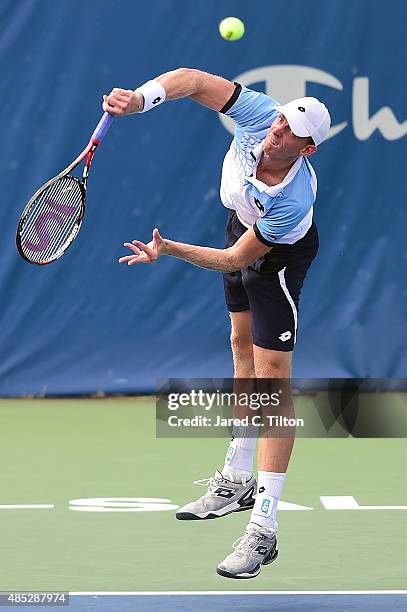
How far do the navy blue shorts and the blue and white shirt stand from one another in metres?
0.12

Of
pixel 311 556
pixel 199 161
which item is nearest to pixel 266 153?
pixel 311 556

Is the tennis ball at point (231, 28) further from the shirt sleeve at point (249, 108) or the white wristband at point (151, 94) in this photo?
the white wristband at point (151, 94)

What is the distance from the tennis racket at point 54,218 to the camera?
198 inches

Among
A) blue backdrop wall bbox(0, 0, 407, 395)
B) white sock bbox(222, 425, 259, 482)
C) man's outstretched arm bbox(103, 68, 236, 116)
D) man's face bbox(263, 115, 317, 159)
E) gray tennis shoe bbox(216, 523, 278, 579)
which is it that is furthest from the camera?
blue backdrop wall bbox(0, 0, 407, 395)

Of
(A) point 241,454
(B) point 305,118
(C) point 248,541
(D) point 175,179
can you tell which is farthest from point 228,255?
(D) point 175,179

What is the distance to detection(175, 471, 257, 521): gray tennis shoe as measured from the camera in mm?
5777

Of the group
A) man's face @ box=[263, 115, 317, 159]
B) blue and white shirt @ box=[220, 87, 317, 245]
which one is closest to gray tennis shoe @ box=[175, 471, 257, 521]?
blue and white shirt @ box=[220, 87, 317, 245]

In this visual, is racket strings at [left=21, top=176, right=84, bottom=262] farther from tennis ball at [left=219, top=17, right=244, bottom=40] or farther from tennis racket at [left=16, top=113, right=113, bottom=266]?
tennis ball at [left=219, top=17, right=244, bottom=40]

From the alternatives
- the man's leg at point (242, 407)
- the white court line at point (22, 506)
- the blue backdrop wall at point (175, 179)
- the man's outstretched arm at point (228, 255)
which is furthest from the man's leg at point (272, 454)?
the blue backdrop wall at point (175, 179)

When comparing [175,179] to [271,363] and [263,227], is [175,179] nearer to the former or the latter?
[271,363]

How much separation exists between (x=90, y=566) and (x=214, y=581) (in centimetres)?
45

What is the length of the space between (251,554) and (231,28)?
421 centimetres

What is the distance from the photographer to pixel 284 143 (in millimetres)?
5004

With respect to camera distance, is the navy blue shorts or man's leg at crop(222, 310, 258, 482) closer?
the navy blue shorts
